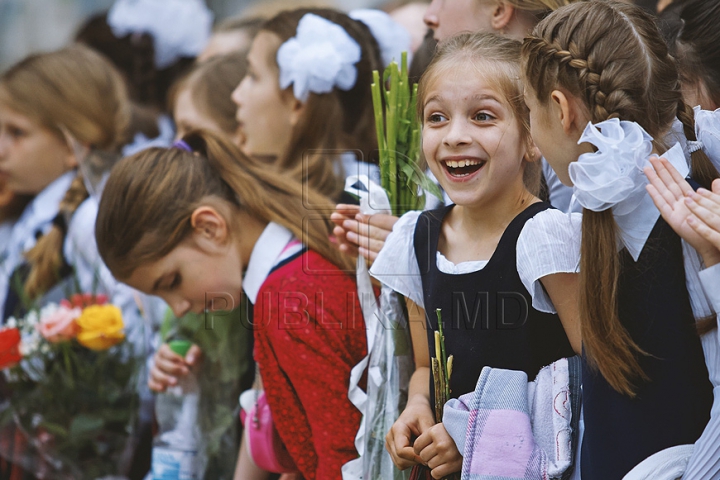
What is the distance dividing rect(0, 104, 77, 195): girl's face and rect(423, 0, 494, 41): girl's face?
7.66ft

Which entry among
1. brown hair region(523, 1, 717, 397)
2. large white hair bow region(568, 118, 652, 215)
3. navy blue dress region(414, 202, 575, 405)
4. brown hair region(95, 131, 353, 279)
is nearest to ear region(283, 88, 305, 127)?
brown hair region(95, 131, 353, 279)

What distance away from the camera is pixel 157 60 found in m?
4.90

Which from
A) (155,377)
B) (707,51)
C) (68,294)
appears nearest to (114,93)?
(68,294)

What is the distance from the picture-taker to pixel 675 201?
1.50 m

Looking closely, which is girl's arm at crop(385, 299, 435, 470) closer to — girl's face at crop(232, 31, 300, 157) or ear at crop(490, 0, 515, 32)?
ear at crop(490, 0, 515, 32)

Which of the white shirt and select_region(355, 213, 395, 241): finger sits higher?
the white shirt

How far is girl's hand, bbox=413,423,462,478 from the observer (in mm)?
1827

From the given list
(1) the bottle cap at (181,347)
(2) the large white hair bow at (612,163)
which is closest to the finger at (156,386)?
(1) the bottle cap at (181,347)

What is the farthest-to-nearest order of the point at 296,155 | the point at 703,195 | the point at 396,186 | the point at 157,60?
the point at 157,60, the point at 296,155, the point at 396,186, the point at 703,195

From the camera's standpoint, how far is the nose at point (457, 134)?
1.86 meters

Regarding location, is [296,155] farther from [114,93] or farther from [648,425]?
[648,425]

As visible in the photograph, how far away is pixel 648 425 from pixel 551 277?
34cm

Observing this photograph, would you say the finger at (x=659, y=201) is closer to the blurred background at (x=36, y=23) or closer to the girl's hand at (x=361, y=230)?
the girl's hand at (x=361, y=230)

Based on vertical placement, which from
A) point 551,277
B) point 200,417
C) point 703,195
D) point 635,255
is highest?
point 703,195
